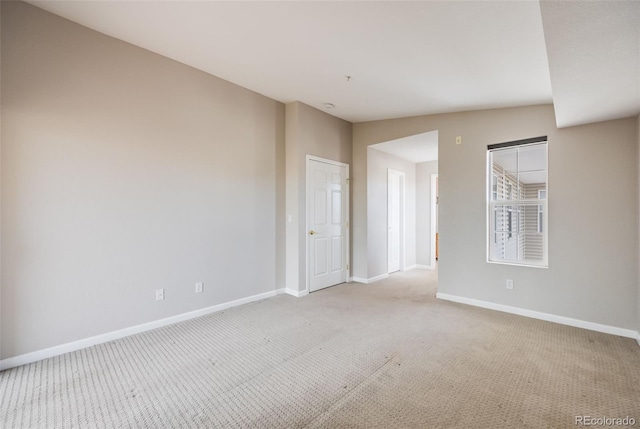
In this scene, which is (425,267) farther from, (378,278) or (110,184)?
(110,184)

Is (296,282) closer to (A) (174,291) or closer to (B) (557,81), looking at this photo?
(A) (174,291)

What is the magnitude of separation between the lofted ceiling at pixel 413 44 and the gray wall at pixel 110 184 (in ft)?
1.01

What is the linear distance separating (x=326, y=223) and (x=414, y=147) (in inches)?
84.3

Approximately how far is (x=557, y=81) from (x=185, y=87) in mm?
3533

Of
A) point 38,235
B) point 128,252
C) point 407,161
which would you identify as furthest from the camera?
point 407,161

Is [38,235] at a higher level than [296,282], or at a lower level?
higher

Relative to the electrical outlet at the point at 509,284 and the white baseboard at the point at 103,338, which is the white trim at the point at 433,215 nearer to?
the electrical outlet at the point at 509,284

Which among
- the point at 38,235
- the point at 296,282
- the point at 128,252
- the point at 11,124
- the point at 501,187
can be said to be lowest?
the point at 296,282

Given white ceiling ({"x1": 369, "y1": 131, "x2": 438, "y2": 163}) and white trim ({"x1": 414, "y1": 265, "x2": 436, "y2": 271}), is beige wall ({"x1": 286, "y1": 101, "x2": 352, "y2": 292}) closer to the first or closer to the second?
white ceiling ({"x1": 369, "y1": 131, "x2": 438, "y2": 163})

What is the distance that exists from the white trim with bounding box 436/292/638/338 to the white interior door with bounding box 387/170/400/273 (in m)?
1.85

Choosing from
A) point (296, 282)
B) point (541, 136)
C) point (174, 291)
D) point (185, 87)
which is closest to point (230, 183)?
point (185, 87)

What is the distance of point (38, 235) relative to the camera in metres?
2.44

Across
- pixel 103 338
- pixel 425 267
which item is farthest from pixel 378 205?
pixel 103 338

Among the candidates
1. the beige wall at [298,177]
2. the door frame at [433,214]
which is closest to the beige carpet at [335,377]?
the beige wall at [298,177]
